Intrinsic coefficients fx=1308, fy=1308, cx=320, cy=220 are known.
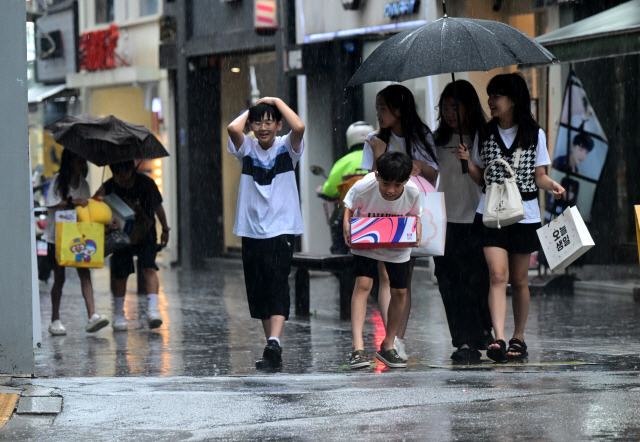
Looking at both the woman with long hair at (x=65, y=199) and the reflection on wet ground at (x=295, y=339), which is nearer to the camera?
the reflection on wet ground at (x=295, y=339)

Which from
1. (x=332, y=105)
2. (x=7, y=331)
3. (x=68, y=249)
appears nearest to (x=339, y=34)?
(x=332, y=105)

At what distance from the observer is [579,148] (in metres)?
14.5

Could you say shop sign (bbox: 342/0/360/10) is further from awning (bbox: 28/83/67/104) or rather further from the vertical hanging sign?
awning (bbox: 28/83/67/104)

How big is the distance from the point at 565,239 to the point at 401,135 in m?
1.23

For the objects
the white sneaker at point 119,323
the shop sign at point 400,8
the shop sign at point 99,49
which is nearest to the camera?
the white sneaker at point 119,323

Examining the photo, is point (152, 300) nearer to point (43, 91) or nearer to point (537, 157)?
point (537, 157)

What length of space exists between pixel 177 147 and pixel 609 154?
387 inches

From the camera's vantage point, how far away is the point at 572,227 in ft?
26.5

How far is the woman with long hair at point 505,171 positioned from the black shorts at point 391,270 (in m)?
0.59

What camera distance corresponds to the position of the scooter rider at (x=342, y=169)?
12445 mm

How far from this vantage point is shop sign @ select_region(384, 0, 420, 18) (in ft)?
56.4

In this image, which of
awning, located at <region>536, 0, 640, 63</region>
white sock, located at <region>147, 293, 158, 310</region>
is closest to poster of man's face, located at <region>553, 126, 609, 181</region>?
awning, located at <region>536, 0, 640, 63</region>

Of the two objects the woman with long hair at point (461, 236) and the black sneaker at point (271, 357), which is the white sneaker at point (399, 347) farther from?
the black sneaker at point (271, 357)

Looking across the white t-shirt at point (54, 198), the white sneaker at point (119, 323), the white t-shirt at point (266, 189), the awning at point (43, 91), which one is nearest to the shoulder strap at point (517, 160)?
the white t-shirt at point (266, 189)
